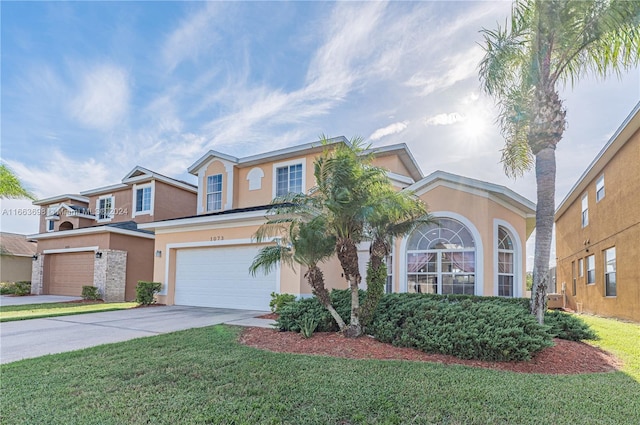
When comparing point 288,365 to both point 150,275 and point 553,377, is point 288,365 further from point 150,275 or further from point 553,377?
point 150,275

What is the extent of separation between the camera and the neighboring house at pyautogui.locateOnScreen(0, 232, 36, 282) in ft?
90.6

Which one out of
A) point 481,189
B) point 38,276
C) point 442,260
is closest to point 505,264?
point 442,260

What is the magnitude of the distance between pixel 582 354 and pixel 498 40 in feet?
24.1

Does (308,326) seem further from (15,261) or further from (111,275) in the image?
(15,261)

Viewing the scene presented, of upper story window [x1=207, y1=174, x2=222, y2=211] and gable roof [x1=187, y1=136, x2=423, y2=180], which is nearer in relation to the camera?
gable roof [x1=187, y1=136, x2=423, y2=180]

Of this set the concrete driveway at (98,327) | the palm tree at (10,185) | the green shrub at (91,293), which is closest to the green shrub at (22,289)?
the green shrub at (91,293)

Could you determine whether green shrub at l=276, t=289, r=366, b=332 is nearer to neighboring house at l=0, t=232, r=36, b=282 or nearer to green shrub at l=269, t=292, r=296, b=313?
green shrub at l=269, t=292, r=296, b=313

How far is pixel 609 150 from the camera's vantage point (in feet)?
45.0

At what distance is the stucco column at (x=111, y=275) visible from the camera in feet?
58.0

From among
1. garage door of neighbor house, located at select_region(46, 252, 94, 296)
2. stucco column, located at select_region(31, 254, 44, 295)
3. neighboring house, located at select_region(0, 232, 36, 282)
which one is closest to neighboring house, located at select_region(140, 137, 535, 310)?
garage door of neighbor house, located at select_region(46, 252, 94, 296)

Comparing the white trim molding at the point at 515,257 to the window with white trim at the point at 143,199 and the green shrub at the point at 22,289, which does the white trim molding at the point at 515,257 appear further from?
the green shrub at the point at 22,289

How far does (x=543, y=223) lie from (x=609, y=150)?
830 cm

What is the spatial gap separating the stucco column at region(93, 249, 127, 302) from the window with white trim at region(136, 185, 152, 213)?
4.07m

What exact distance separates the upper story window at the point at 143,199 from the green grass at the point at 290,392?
16766 mm
